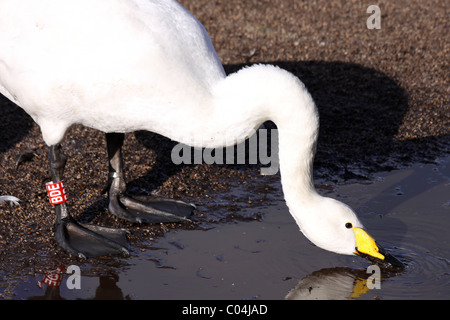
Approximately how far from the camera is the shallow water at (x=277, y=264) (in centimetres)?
528

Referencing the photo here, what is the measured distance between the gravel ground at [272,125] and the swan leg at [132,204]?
112 millimetres

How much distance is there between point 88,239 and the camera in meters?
6.04

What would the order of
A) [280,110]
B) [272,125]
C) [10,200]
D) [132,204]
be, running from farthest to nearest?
[272,125], [132,204], [10,200], [280,110]

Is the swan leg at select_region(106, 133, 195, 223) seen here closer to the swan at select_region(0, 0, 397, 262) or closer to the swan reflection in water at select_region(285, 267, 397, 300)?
the swan at select_region(0, 0, 397, 262)

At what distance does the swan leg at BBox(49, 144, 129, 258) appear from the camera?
19.3 ft

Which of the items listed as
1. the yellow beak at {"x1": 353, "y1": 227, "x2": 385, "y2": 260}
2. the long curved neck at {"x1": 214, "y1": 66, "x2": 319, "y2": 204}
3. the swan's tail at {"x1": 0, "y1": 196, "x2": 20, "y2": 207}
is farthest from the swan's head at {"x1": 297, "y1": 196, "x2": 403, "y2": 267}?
the swan's tail at {"x1": 0, "y1": 196, "x2": 20, "y2": 207}

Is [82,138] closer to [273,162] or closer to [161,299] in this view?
[273,162]

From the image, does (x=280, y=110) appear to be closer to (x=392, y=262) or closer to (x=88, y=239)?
(x=392, y=262)

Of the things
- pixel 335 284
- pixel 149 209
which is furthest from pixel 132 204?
pixel 335 284

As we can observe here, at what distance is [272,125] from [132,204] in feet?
7.50

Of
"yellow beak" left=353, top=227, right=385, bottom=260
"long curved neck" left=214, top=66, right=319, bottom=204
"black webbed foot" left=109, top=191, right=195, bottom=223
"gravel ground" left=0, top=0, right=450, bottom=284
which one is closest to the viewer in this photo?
"long curved neck" left=214, top=66, right=319, bottom=204

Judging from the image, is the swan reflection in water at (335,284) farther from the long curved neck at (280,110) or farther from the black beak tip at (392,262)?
the long curved neck at (280,110)
